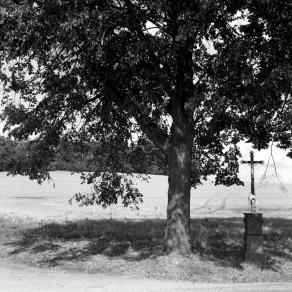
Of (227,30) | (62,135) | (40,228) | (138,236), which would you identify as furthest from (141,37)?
(40,228)

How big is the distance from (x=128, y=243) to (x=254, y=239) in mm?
3551

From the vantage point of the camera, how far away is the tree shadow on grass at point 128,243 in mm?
12180

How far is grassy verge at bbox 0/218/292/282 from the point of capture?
10.7 m

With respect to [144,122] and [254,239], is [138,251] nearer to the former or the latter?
[254,239]

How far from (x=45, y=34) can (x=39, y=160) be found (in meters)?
4.04

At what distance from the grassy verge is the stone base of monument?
0.23 metres

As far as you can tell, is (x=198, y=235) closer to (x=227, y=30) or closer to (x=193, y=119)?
(x=193, y=119)

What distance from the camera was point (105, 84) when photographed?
12.2 metres

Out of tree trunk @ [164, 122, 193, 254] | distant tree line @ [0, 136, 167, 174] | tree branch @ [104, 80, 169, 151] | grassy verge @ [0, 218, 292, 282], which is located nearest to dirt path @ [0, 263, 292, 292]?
grassy verge @ [0, 218, 292, 282]

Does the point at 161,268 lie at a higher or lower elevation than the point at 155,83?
lower

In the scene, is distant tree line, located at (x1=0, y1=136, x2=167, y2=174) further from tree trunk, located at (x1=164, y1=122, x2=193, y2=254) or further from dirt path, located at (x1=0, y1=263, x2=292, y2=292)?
dirt path, located at (x1=0, y1=263, x2=292, y2=292)

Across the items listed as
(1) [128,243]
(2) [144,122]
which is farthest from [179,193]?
(1) [128,243]

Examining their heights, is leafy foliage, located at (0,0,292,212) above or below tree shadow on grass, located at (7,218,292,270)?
above

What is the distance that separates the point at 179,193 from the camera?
38.2 ft
